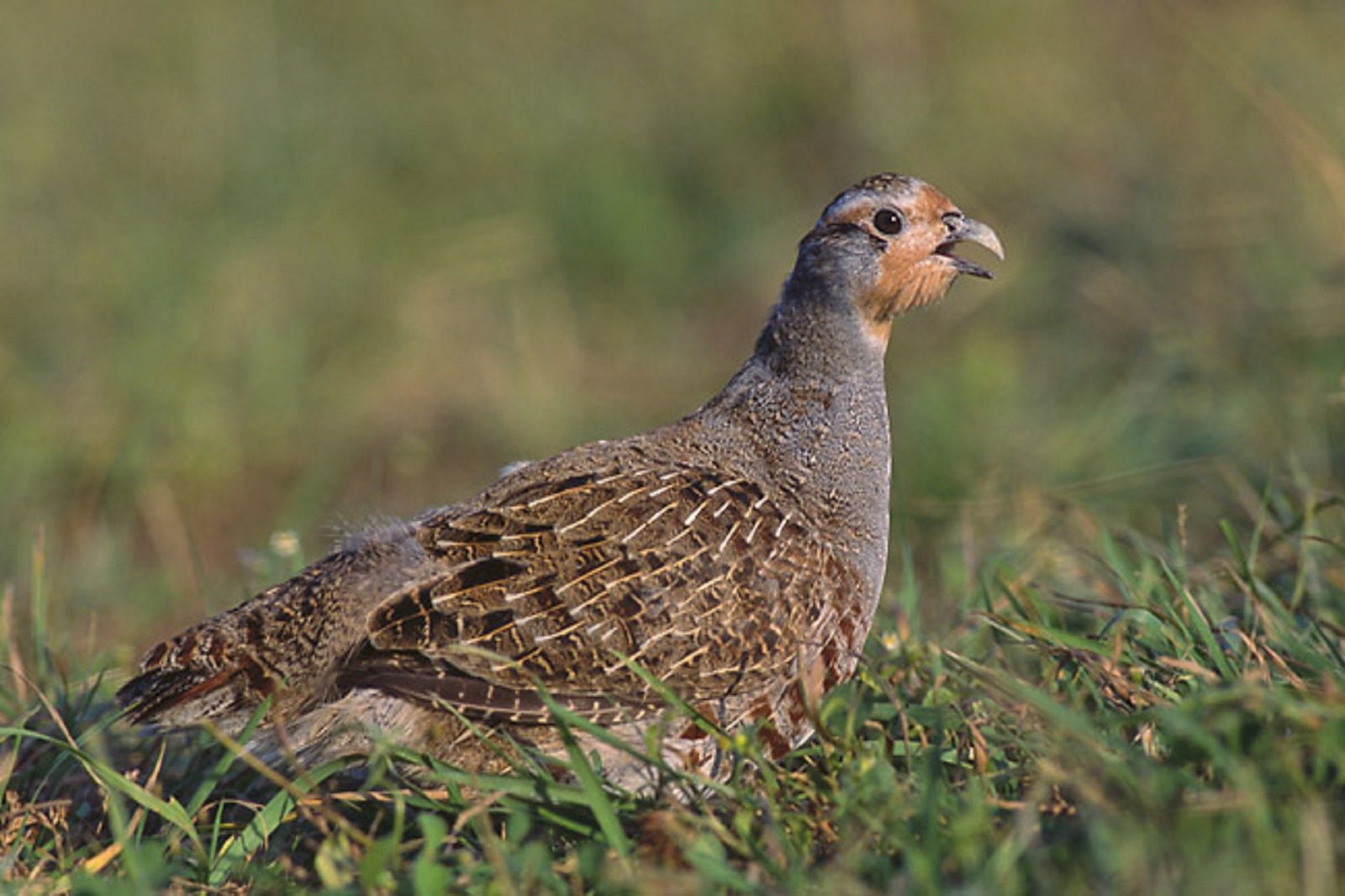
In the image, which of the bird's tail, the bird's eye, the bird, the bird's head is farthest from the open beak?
the bird's tail

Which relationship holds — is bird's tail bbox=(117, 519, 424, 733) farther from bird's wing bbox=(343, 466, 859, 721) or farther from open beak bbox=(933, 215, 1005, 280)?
open beak bbox=(933, 215, 1005, 280)

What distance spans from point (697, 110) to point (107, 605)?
5.99 metres

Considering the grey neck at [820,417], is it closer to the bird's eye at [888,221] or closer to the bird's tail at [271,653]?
the bird's eye at [888,221]

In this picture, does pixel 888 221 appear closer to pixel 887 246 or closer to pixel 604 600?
pixel 887 246

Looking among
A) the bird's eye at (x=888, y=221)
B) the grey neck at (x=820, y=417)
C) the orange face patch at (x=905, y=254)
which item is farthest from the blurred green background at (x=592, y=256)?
the bird's eye at (x=888, y=221)

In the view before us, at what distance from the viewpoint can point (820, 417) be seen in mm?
4289

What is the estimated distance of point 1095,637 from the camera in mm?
→ 3838

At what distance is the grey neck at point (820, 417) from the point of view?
4.18 meters

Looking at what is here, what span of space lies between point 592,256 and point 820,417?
18.1 ft

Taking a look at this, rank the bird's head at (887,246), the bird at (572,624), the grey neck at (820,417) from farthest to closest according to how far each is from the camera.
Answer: the bird's head at (887,246) < the grey neck at (820,417) < the bird at (572,624)

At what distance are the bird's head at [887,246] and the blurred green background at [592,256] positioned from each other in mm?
728

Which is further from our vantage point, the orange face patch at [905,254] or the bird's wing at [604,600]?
the orange face patch at [905,254]

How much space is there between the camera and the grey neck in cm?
418

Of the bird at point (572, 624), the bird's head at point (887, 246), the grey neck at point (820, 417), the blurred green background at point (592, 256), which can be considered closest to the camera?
the bird at point (572, 624)
